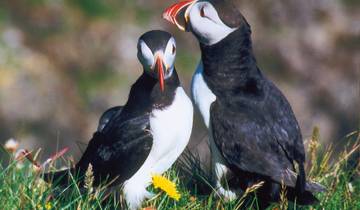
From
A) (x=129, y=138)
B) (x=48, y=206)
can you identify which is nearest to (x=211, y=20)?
(x=129, y=138)

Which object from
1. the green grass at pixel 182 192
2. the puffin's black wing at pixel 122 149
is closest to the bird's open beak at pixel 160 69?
the puffin's black wing at pixel 122 149

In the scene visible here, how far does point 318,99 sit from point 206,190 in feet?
16.1

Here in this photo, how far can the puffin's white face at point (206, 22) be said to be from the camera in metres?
5.64

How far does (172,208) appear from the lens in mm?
5508

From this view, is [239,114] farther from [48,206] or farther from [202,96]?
[48,206]

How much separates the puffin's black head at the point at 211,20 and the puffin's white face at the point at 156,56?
0.25 meters

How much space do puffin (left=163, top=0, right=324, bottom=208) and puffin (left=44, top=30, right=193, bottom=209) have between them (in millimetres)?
196

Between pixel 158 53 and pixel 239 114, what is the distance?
0.59 m

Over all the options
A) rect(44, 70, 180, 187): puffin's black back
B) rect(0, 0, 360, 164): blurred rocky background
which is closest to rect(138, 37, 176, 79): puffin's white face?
rect(44, 70, 180, 187): puffin's black back

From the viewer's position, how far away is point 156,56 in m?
5.38

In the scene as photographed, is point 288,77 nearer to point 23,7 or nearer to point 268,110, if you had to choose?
point 23,7

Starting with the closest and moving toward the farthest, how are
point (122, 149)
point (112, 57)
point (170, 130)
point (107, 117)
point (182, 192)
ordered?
point (170, 130)
point (122, 149)
point (182, 192)
point (107, 117)
point (112, 57)

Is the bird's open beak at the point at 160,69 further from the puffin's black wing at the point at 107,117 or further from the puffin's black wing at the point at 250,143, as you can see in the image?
the puffin's black wing at the point at 107,117

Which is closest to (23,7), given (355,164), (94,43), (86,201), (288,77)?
(94,43)
